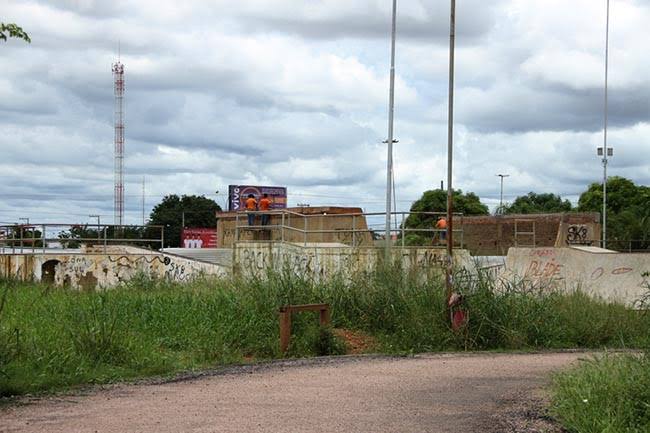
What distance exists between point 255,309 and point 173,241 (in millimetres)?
74356

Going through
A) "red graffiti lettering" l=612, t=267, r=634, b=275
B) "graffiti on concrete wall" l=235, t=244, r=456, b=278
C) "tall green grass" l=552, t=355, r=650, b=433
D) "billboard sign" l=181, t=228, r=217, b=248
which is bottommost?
"tall green grass" l=552, t=355, r=650, b=433

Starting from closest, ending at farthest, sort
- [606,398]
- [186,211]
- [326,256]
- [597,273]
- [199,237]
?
[606,398]
[597,273]
[326,256]
[199,237]
[186,211]

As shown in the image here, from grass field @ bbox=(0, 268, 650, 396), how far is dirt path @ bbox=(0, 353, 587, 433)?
1.70 m

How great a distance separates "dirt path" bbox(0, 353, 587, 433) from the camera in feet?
29.9

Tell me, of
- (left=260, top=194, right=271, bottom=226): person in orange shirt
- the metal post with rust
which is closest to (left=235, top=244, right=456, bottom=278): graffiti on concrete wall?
(left=260, top=194, right=271, bottom=226): person in orange shirt

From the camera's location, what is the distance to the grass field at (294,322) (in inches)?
561

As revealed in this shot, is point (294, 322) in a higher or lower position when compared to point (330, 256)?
lower

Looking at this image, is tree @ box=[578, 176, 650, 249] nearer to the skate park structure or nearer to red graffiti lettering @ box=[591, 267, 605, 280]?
the skate park structure

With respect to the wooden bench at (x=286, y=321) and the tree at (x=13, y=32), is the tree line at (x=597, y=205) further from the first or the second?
the tree at (x=13, y=32)

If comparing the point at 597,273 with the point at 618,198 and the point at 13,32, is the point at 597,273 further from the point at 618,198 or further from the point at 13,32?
the point at 618,198

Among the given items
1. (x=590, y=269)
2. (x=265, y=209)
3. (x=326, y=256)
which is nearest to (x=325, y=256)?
(x=326, y=256)

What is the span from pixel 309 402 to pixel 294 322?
20.7ft

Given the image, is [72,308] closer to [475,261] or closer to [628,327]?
[475,261]

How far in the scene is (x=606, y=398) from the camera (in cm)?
909
